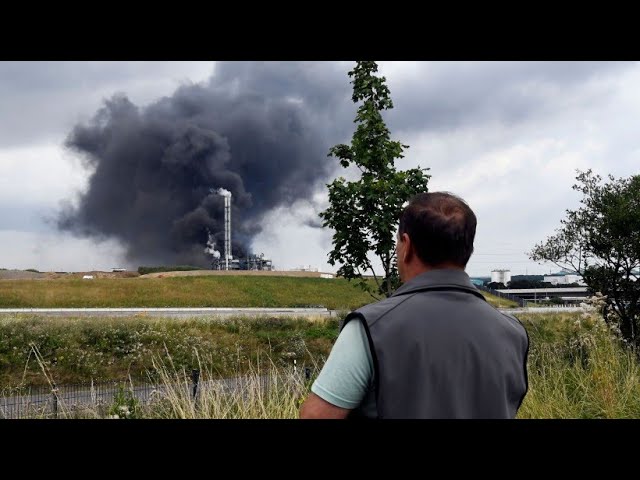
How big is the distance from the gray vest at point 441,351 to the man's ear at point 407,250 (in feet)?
0.27

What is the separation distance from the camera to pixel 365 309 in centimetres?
133

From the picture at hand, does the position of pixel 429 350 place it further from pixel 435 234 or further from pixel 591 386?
pixel 591 386

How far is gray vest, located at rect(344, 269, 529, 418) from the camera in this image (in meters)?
1.32

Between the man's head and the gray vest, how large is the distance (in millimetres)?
54

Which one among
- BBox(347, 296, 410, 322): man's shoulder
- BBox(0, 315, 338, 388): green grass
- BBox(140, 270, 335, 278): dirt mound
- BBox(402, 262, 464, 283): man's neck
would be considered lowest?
BBox(0, 315, 338, 388): green grass

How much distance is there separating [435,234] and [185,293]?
110 ft

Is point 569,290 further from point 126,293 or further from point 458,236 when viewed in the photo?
point 458,236

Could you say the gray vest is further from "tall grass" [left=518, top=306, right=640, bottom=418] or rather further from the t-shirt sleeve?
"tall grass" [left=518, top=306, right=640, bottom=418]

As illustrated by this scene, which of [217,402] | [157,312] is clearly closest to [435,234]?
[217,402]

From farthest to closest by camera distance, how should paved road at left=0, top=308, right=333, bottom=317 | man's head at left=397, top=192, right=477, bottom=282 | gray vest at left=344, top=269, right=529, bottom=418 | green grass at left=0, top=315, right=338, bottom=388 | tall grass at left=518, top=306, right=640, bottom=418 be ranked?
paved road at left=0, top=308, right=333, bottom=317 < green grass at left=0, top=315, right=338, bottom=388 < tall grass at left=518, top=306, right=640, bottom=418 < man's head at left=397, top=192, right=477, bottom=282 < gray vest at left=344, top=269, right=529, bottom=418

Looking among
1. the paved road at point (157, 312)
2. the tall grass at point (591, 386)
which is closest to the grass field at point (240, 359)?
the tall grass at point (591, 386)

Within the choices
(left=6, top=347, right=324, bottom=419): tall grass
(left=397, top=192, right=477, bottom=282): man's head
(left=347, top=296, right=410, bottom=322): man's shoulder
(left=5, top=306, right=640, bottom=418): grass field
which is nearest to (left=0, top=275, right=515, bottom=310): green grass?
(left=5, top=306, right=640, bottom=418): grass field
